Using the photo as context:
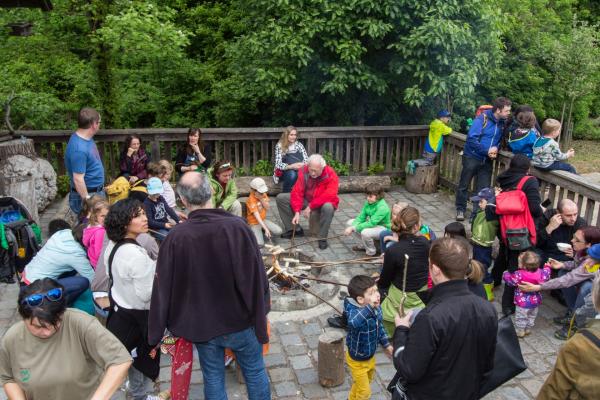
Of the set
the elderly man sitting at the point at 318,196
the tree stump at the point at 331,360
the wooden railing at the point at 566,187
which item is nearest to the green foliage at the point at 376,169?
the wooden railing at the point at 566,187

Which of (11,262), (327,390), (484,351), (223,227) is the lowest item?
(327,390)

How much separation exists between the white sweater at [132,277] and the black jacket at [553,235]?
4225 mm

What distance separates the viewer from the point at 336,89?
34.9 feet

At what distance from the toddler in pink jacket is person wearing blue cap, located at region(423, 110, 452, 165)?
6.60 m

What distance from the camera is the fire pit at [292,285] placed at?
6039mm

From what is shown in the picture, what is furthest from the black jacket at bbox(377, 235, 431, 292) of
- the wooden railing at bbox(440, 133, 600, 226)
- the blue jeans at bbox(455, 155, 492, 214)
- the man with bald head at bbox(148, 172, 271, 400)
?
the blue jeans at bbox(455, 155, 492, 214)

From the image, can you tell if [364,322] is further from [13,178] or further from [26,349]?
[13,178]

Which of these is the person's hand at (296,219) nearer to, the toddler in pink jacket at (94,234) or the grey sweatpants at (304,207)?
the grey sweatpants at (304,207)

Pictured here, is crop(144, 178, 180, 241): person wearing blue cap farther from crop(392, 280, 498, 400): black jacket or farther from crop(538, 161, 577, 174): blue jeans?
crop(538, 161, 577, 174): blue jeans

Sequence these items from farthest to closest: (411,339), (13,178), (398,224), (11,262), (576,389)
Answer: (13,178) → (11,262) → (398,224) → (411,339) → (576,389)

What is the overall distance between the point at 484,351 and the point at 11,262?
485cm

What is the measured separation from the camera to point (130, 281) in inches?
159

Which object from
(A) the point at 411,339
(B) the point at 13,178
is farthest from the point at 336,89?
(A) the point at 411,339

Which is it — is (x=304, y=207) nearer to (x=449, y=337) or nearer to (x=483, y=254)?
(x=483, y=254)
